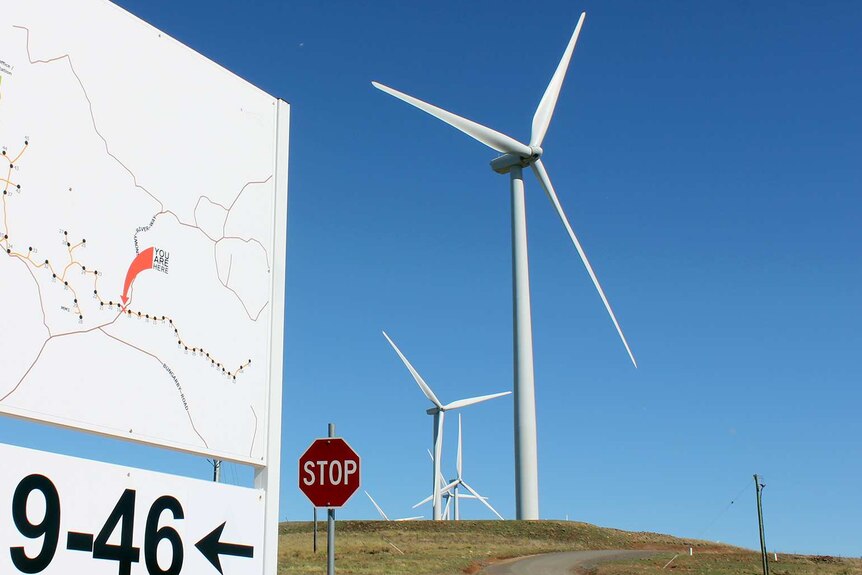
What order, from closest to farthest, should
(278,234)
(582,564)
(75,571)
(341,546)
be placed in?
(75,571) < (278,234) < (582,564) < (341,546)

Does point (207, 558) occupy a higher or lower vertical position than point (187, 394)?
lower

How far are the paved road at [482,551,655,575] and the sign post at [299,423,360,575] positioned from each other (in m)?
43.7

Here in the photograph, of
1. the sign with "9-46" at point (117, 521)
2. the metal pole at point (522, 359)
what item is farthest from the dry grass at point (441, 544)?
the sign with "9-46" at point (117, 521)

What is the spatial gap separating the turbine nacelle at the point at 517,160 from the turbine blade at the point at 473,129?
303 mm

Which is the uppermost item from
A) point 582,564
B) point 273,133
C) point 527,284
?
point 527,284

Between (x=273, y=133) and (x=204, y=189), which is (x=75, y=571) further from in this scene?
(x=273, y=133)

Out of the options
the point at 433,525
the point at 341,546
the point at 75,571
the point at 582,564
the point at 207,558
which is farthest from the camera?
the point at 433,525

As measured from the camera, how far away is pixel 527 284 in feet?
221

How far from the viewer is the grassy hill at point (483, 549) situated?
54.1 meters

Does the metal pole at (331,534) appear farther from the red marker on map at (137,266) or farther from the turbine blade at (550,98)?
the turbine blade at (550,98)

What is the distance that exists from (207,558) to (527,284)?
60.0 metres

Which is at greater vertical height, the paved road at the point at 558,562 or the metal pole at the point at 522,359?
the metal pole at the point at 522,359

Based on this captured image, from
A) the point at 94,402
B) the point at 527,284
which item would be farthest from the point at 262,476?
the point at 527,284

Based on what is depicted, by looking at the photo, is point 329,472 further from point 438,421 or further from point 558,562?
point 438,421
